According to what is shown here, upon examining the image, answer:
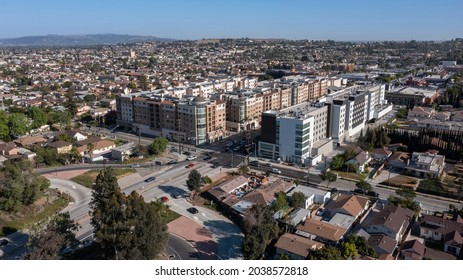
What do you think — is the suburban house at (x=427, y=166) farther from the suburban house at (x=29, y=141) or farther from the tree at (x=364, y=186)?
the suburban house at (x=29, y=141)

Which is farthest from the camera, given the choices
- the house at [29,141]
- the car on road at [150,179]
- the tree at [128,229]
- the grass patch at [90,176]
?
the house at [29,141]

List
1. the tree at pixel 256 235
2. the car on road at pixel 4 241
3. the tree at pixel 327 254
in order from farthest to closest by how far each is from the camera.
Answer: the car on road at pixel 4 241
the tree at pixel 256 235
the tree at pixel 327 254

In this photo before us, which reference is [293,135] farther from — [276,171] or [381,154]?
[381,154]

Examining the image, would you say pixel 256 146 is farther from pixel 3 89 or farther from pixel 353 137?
pixel 3 89

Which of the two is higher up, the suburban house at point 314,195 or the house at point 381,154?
the house at point 381,154

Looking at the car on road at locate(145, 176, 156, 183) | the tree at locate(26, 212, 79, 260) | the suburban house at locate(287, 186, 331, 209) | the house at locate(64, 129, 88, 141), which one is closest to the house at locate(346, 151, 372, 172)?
the suburban house at locate(287, 186, 331, 209)

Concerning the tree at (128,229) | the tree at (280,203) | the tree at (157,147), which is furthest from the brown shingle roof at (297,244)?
the tree at (157,147)
